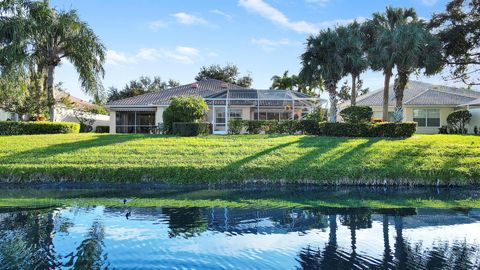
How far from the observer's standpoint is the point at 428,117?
39062mm

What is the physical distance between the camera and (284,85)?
5016 cm

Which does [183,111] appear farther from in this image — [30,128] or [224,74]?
[224,74]

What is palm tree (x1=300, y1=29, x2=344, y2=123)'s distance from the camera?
26.7 meters

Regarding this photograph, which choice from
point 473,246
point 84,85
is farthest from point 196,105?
point 473,246

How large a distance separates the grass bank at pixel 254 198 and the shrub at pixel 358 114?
960 centimetres

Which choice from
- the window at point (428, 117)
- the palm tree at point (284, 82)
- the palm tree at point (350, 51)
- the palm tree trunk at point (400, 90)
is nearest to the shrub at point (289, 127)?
the palm tree at point (350, 51)

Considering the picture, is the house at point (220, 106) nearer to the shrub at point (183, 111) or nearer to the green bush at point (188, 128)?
the shrub at point (183, 111)

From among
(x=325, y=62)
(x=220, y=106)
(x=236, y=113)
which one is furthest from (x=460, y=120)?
(x=220, y=106)

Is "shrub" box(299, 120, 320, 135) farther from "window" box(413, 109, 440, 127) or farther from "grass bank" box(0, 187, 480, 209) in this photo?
"window" box(413, 109, 440, 127)

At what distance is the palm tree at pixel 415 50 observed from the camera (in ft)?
81.4

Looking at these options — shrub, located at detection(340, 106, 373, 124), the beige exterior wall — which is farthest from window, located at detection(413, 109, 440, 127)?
the beige exterior wall

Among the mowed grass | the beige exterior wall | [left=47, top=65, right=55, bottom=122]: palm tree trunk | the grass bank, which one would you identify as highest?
[left=47, top=65, right=55, bottom=122]: palm tree trunk

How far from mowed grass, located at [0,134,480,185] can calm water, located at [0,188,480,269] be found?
515 cm

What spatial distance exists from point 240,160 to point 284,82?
32530mm
